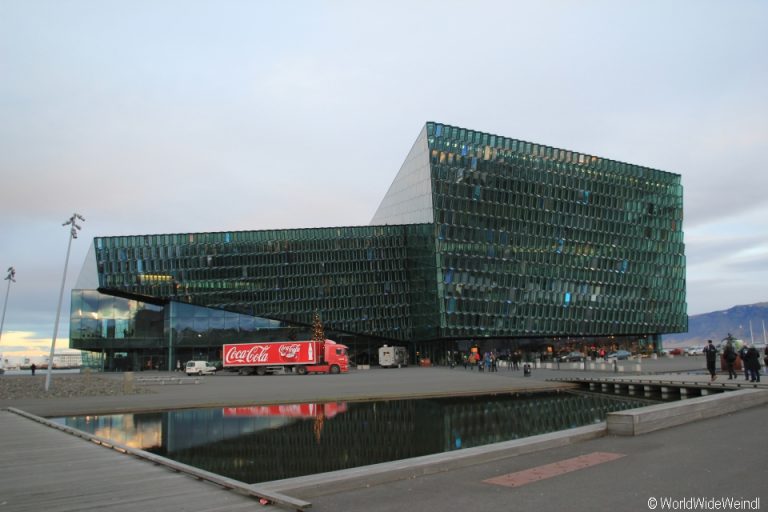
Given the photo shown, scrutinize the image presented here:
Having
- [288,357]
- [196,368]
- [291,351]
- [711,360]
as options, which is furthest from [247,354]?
[711,360]

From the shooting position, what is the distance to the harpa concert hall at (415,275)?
246 feet

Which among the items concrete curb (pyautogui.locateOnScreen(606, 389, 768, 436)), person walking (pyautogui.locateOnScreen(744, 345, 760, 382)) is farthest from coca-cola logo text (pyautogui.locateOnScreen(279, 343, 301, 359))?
concrete curb (pyautogui.locateOnScreen(606, 389, 768, 436))

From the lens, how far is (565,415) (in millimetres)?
23250

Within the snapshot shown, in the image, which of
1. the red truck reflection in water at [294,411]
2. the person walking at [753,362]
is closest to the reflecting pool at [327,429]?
the red truck reflection in water at [294,411]

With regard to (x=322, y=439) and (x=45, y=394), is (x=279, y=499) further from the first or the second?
(x=45, y=394)

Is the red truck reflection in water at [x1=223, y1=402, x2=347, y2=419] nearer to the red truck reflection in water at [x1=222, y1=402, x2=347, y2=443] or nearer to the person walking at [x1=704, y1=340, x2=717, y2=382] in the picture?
the red truck reflection in water at [x1=222, y1=402, x2=347, y2=443]

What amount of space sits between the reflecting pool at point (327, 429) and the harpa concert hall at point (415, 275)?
46.3m

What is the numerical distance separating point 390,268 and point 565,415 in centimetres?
5797

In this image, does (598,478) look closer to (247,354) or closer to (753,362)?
(753,362)

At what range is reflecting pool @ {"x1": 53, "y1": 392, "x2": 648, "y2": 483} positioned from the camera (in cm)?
1512

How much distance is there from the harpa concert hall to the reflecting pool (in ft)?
152

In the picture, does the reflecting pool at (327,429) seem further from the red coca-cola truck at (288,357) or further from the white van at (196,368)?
the white van at (196,368)

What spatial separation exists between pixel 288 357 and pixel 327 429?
4094 cm

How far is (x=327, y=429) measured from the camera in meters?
20.2
